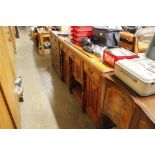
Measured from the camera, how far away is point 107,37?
1.80 meters

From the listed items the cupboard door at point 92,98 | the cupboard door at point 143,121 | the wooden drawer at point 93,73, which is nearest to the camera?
the cupboard door at point 143,121

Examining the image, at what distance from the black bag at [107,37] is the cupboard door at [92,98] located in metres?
0.51

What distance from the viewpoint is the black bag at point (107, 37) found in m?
1.78

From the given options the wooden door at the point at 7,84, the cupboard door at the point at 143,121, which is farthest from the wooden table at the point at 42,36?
the cupboard door at the point at 143,121

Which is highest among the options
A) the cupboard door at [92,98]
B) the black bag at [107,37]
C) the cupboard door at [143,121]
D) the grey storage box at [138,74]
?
the black bag at [107,37]

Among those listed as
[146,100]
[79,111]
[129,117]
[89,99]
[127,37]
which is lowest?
[79,111]

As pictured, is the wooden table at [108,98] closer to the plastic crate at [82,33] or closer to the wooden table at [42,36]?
the plastic crate at [82,33]

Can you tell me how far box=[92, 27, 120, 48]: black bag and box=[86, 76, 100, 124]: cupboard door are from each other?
1.66ft

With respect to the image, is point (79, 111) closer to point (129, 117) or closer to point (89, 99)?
point (89, 99)

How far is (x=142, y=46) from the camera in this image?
184 centimetres

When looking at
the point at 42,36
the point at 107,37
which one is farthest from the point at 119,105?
the point at 42,36
